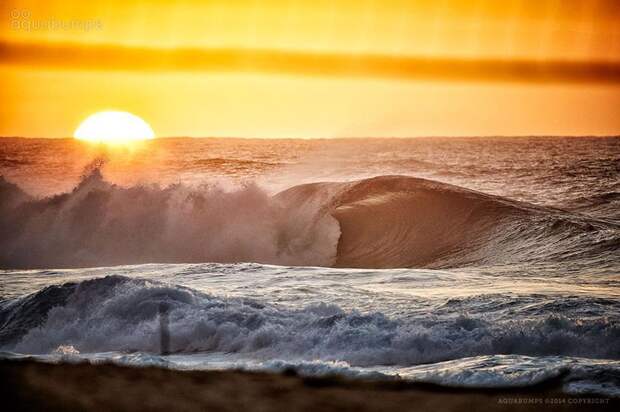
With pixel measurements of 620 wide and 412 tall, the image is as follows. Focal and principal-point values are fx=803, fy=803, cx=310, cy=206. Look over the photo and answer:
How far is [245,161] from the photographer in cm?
3847

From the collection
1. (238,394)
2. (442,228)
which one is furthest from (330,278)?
(442,228)

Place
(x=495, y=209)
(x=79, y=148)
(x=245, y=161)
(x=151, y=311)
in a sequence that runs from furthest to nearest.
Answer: (x=79, y=148) < (x=245, y=161) < (x=495, y=209) < (x=151, y=311)

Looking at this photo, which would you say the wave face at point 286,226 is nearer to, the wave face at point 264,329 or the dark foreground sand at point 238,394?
the wave face at point 264,329

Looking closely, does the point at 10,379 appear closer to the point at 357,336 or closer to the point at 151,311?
the point at 151,311

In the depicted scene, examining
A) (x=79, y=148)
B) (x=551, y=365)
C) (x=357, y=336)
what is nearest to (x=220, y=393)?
(x=357, y=336)

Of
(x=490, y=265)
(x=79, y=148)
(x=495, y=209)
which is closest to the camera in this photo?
(x=490, y=265)

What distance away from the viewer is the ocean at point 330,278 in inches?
260

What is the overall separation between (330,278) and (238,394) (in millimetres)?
4886

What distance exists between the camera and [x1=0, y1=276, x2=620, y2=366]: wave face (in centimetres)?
664

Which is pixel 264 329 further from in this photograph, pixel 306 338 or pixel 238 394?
pixel 238 394

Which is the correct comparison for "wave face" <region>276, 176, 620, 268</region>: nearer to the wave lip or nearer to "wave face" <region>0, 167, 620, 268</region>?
"wave face" <region>0, 167, 620, 268</region>

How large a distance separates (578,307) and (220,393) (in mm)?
4121

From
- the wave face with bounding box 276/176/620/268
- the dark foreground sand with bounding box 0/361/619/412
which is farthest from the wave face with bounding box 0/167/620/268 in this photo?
the dark foreground sand with bounding box 0/361/619/412

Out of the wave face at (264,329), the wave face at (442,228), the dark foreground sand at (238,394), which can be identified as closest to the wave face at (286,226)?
the wave face at (442,228)
